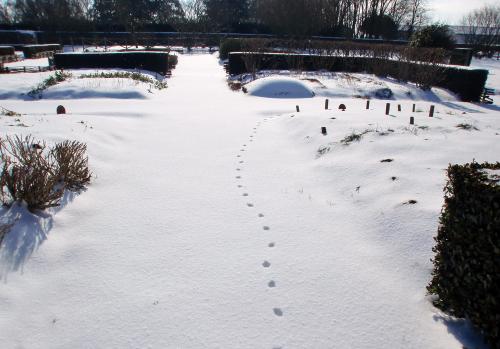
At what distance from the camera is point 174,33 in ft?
167

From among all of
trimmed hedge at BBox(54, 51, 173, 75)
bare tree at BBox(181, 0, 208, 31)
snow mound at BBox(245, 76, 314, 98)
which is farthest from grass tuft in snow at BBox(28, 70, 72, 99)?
bare tree at BBox(181, 0, 208, 31)

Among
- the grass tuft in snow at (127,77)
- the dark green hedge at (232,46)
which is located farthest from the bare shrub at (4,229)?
the dark green hedge at (232,46)

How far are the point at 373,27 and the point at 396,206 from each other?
50.1 m

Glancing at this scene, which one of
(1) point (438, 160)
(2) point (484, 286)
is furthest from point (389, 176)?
(2) point (484, 286)

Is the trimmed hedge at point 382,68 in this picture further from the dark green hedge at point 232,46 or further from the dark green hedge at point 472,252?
the dark green hedge at point 472,252

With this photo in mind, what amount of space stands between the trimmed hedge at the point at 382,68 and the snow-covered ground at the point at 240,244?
10.1 m

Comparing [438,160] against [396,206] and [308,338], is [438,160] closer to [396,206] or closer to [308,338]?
[396,206]

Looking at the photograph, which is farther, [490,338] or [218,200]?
[218,200]

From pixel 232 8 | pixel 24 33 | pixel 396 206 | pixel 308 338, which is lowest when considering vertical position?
pixel 308 338

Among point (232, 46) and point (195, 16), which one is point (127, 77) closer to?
point (232, 46)

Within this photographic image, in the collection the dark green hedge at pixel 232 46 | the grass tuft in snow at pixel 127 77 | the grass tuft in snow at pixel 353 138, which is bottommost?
the grass tuft in snow at pixel 353 138

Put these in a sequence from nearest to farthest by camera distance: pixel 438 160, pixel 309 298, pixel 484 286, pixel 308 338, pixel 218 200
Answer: pixel 484 286
pixel 308 338
pixel 309 298
pixel 218 200
pixel 438 160

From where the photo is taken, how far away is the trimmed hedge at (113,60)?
63.8 ft

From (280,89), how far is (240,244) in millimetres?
11672
